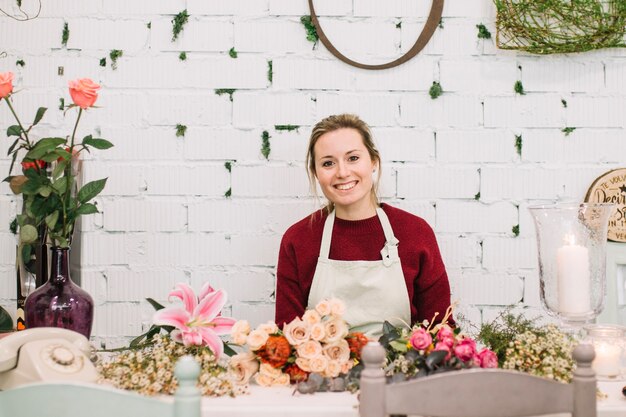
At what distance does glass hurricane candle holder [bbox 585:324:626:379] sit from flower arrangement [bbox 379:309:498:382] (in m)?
0.22

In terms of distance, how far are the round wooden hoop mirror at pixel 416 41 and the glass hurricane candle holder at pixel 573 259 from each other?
0.79 metres

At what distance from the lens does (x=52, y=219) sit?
154 cm

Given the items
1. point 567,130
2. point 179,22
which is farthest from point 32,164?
point 567,130

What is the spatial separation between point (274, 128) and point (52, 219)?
→ 0.72 metres

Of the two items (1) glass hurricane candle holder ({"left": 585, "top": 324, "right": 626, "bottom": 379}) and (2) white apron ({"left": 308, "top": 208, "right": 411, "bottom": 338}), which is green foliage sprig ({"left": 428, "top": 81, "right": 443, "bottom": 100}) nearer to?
(2) white apron ({"left": 308, "top": 208, "right": 411, "bottom": 338})

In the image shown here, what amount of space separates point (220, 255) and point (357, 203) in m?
0.45

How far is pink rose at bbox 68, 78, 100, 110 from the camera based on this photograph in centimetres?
157

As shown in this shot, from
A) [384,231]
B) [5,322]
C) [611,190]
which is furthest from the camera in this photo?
[611,190]

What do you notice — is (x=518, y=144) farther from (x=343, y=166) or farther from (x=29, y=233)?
(x=29, y=233)

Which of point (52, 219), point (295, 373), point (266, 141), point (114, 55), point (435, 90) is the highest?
point (114, 55)

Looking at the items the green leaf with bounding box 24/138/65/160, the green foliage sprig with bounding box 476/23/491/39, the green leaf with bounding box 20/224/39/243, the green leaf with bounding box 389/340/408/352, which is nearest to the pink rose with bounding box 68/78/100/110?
the green leaf with bounding box 24/138/65/160

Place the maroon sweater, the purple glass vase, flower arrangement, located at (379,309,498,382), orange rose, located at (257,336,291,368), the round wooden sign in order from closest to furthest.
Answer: flower arrangement, located at (379,309,498,382)
orange rose, located at (257,336,291,368)
the purple glass vase
the maroon sweater
the round wooden sign

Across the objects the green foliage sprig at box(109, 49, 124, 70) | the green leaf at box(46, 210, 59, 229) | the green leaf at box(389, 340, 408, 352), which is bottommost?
the green leaf at box(389, 340, 408, 352)

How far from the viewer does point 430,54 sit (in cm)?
203
